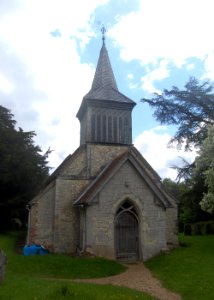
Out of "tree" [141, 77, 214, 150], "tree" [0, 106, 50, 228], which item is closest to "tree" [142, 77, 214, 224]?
"tree" [141, 77, 214, 150]

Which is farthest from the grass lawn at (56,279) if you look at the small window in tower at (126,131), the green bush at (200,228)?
the green bush at (200,228)

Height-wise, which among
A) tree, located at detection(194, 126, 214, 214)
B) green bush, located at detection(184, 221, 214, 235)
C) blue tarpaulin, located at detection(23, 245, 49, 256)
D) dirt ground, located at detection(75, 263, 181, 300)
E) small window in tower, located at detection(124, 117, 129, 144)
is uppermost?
small window in tower, located at detection(124, 117, 129, 144)

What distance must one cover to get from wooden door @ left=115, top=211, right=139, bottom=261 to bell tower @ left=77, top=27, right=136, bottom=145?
20.7 ft

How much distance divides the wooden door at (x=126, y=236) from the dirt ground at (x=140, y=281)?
2023 millimetres

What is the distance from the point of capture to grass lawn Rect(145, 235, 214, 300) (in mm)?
12016

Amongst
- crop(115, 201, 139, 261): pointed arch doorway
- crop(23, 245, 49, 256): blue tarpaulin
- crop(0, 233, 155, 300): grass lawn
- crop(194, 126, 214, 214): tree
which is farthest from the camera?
crop(115, 201, 139, 261): pointed arch doorway

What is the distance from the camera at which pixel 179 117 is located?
27.1 meters

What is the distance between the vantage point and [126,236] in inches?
840

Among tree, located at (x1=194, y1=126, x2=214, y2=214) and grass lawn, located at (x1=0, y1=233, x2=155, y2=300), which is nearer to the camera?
grass lawn, located at (x1=0, y1=233, x2=155, y2=300)

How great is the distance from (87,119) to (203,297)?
17098 mm

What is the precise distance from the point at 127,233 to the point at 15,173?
1436cm

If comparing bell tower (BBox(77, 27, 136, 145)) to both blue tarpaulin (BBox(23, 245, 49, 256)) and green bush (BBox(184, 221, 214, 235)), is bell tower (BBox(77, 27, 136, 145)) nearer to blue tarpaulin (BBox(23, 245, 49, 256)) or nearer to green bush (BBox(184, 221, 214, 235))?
blue tarpaulin (BBox(23, 245, 49, 256))

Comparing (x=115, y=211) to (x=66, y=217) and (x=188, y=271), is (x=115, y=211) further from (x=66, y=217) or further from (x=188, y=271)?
(x=188, y=271)

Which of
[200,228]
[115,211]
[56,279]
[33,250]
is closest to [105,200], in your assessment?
[115,211]
